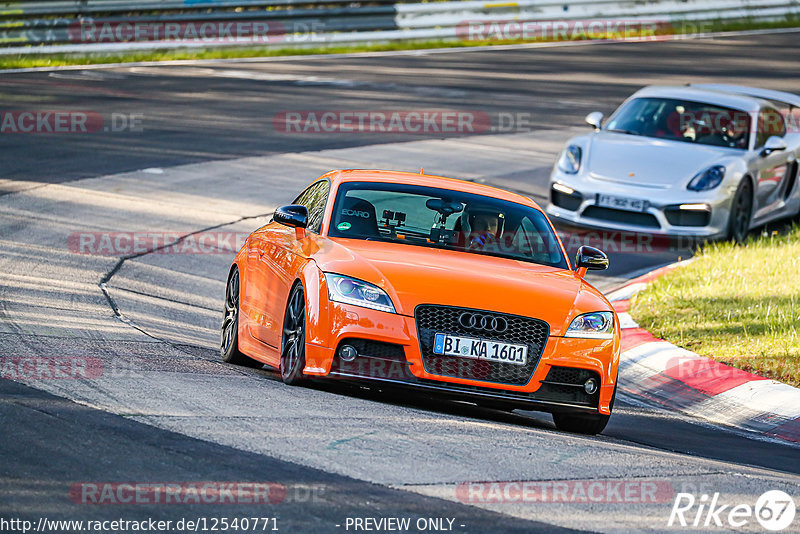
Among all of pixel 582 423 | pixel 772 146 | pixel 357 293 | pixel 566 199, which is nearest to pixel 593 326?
pixel 582 423

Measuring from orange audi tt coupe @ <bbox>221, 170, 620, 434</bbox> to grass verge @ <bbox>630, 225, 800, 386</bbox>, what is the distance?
200 centimetres

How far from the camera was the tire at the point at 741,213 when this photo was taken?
14438mm

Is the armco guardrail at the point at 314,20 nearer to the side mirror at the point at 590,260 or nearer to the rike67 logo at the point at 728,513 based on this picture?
the side mirror at the point at 590,260

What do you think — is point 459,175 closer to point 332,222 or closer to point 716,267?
point 716,267

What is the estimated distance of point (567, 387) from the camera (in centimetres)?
737
